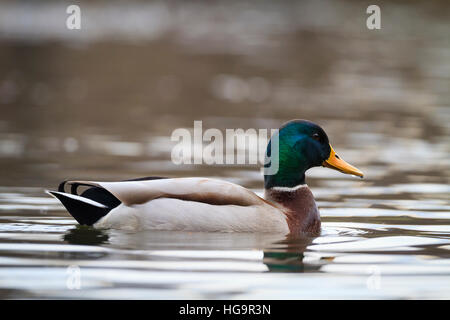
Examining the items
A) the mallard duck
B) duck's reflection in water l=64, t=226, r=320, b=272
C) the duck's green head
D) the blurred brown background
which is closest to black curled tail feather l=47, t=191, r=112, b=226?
the mallard duck

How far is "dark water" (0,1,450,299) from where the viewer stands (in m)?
7.13

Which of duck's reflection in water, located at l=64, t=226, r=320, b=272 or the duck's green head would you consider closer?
duck's reflection in water, located at l=64, t=226, r=320, b=272

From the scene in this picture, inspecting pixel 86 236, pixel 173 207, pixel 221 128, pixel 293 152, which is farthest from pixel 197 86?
pixel 86 236

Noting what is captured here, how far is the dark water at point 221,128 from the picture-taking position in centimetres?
713

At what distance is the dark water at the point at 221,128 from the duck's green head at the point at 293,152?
589mm

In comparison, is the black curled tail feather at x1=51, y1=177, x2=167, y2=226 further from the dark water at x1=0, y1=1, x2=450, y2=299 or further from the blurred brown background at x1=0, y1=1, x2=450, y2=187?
the blurred brown background at x1=0, y1=1, x2=450, y2=187

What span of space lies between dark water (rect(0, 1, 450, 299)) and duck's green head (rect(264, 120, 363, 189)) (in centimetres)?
59

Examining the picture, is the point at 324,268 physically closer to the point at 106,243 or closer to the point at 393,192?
the point at 106,243

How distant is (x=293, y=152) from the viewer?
9.16 meters

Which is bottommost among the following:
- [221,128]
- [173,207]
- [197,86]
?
[173,207]

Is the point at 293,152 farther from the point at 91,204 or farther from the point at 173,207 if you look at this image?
the point at 91,204

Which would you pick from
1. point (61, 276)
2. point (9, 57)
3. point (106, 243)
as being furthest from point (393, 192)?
point (9, 57)

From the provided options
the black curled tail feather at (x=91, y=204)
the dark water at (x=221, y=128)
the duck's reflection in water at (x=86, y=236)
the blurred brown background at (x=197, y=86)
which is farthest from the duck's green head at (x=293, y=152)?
the blurred brown background at (x=197, y=86)

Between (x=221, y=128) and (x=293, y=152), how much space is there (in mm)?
6749
